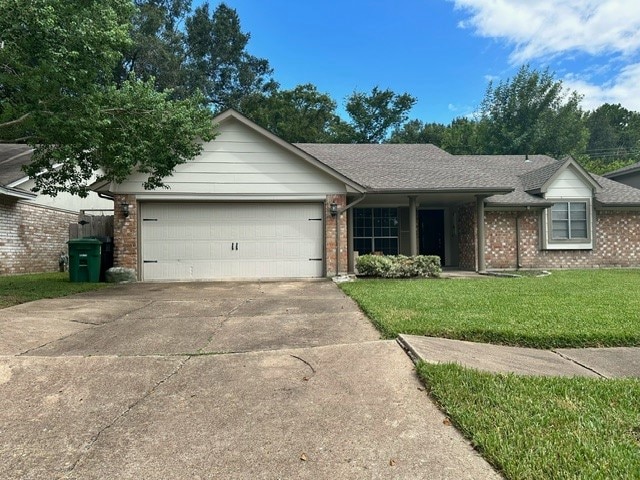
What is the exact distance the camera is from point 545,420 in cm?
277

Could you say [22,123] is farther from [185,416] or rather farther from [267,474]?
[267,474]

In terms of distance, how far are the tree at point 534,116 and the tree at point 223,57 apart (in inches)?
790

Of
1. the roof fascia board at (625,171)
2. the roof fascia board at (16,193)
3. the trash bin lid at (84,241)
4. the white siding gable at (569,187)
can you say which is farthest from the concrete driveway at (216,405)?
the roof fascia board at (625,171)

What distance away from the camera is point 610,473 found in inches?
85.7

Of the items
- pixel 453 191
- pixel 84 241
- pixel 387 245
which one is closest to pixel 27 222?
pixel 84 241

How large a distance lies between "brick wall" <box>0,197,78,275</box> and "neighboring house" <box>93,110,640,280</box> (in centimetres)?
423

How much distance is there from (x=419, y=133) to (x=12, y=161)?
35.9 meters

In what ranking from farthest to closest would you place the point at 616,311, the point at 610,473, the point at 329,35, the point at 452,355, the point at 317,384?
the point at 329,35, the point at 616,311, the point at 452,355, the point at 317,384, the point at 610,473

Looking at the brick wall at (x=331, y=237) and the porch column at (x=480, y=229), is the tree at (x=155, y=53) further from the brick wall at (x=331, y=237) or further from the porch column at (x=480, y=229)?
the porch column at (x=480, y=229)

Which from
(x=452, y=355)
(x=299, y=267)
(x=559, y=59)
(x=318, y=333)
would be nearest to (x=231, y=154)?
(x=299, y=267)

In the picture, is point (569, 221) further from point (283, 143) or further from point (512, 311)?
point (512, 311)

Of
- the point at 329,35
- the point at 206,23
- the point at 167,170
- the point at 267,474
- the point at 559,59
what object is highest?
the point at 206,23

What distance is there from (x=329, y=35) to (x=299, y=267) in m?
18.1

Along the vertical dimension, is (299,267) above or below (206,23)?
below
